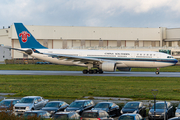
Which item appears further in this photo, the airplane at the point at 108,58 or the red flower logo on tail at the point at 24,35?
the red flower logo on tail at the point at 24,35

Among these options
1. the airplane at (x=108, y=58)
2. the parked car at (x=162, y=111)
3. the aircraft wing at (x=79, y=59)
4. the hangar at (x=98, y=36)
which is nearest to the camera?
the parked car at (x=162, y=111)

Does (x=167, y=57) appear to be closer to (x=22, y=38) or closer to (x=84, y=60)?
(x=84, y=60)

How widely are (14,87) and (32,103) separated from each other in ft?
43.7

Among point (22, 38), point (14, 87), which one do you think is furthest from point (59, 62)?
point (14, 87)

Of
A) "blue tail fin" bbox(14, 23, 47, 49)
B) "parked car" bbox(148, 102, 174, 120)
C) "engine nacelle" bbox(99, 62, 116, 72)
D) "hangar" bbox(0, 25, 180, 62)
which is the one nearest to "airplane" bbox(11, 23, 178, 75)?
"engine nacelle" bbox(99, 62, 116, 72)

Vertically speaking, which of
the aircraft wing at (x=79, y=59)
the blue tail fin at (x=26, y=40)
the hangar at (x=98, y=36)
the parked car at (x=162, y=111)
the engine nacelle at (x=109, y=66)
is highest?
the hangar at (x=98, y=36)

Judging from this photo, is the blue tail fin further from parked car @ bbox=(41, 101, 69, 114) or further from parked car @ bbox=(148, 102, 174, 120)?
parked car @ bbox=(148, 102, 174, 120)

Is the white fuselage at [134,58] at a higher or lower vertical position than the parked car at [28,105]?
higher

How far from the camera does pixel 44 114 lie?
16.4 m

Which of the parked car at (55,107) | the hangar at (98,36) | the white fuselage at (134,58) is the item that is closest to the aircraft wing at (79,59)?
the white fuselage at (134,58)

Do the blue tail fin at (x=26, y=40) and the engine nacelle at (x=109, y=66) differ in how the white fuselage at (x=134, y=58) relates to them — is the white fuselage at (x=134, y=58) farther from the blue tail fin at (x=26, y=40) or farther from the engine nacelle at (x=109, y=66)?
the blue tail fin at (x=26, y=40)

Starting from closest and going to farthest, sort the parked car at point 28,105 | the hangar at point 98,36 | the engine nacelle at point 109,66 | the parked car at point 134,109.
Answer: the parked car at point 134,109 → the parked car at point 28,105 → the engine nacelle at point 109,66 → the hangar at point 98,36

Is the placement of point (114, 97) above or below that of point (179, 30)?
below

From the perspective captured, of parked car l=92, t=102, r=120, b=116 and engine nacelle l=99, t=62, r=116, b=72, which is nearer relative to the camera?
parked car l=92, t=102, r=120, b=116
